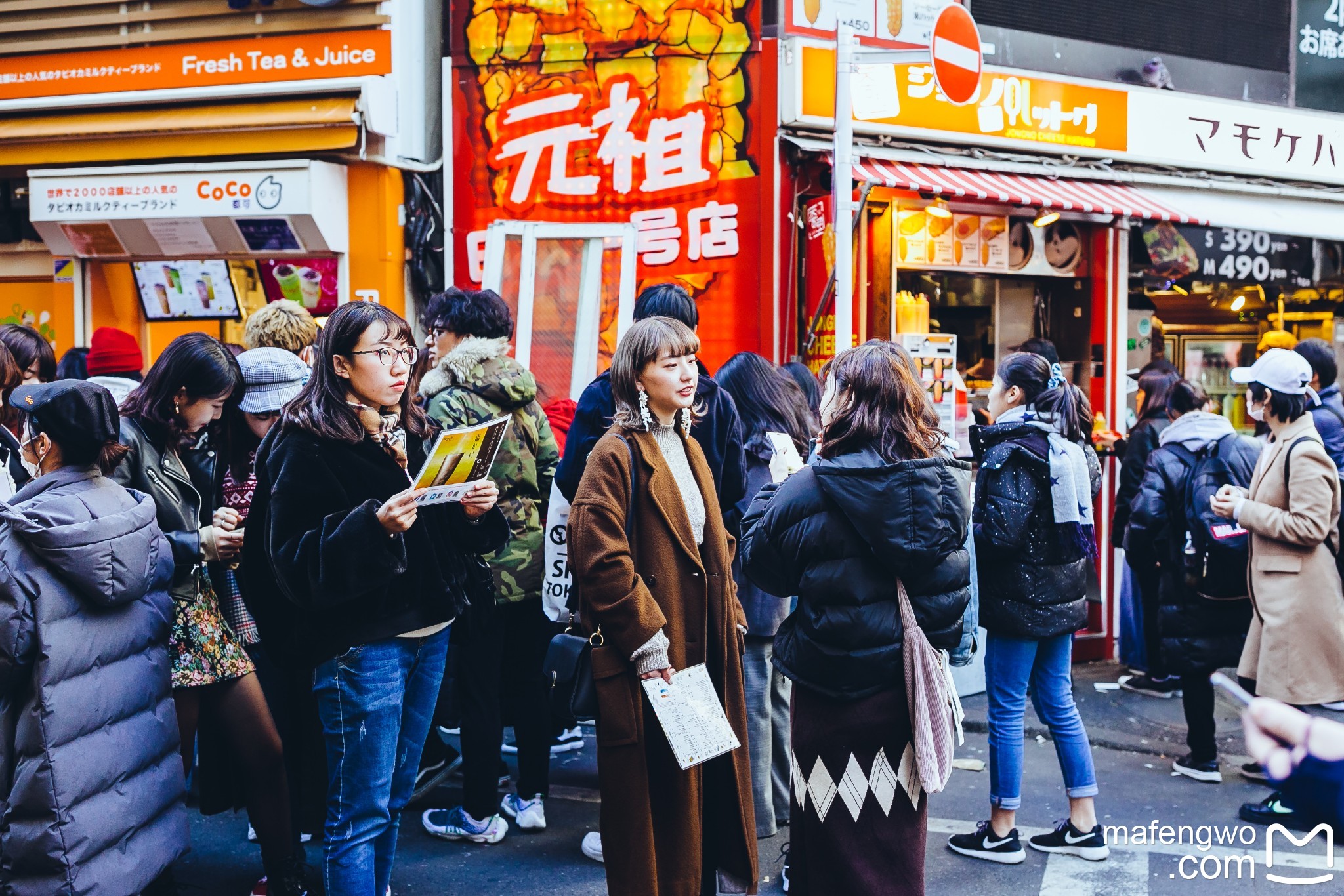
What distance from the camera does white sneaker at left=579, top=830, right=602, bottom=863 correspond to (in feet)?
15.5

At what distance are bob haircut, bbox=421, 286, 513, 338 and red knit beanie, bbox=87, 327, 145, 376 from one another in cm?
178

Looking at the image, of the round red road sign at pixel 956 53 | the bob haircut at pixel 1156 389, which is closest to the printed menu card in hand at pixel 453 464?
the round red road sign at pixel 956 53

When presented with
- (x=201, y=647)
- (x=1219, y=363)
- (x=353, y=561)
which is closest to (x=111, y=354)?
(x=201, y=647)

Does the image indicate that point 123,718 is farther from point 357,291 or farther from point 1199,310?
point 1199,310

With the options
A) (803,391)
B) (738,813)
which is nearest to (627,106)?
(803,391)

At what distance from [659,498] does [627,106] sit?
4742 millimetres

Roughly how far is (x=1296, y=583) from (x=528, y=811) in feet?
11.4

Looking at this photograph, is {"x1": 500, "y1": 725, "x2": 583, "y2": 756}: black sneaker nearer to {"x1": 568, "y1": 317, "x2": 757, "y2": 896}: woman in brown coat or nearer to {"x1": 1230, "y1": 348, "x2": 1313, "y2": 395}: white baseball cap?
{"x1": 568, "y1": 317, "x2": 757, "y2": 896}: woman in brown coat

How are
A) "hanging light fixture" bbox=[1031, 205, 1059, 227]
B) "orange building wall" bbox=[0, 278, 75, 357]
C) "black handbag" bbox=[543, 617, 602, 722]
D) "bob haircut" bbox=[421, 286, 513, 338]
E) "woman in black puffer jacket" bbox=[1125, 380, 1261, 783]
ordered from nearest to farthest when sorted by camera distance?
"black handbag" bbox=[543, 617, 602, 722], "bob haircut" bbox=[421, 286, 513, 338], "woman in black puffer jacket" bbox=[1125, 380, 1261, 783], "hanging light fixture" bbox=[1031, 205, 1059, 227], "orange building wall" bbox=[0, 278, 75, 357]

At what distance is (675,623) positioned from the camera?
12.3 ft

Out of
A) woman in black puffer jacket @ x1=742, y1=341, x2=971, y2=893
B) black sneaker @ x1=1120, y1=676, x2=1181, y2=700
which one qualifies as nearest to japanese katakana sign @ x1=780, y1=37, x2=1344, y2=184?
black sneaker @ x1=1120, y1=676, x2=1181, y2=700

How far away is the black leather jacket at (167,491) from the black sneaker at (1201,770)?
469 centimetres

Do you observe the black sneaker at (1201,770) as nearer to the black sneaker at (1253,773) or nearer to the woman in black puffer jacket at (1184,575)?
the woman in black puffer jacket at (1184,575)

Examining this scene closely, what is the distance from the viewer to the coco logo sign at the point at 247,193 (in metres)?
7.98
